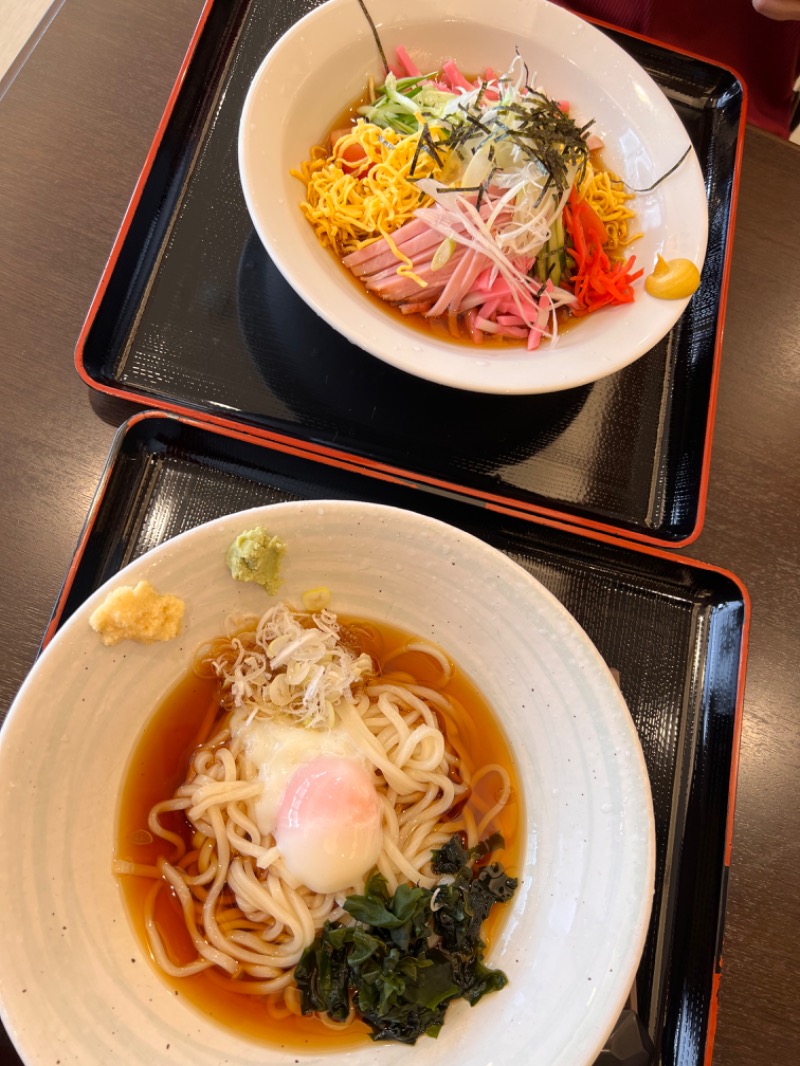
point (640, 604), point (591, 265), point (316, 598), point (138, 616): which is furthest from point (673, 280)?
point (138, 616)

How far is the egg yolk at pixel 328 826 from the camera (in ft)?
4.50

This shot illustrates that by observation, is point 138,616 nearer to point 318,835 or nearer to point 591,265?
point 318,835

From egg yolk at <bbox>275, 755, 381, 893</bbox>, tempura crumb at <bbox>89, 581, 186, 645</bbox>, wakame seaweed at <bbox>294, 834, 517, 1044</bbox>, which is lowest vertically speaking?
wakame seaweed at <bbox>294, 834, 517, 1044</bbox>

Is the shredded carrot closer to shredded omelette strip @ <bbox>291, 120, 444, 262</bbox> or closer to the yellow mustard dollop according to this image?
the yellow mustard dollop

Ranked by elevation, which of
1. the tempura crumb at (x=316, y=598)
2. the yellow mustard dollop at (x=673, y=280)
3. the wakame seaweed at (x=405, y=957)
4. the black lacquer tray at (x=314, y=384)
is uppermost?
the yellow mustard dollop at (x=673, y=280)

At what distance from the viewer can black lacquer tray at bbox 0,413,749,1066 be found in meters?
1.51

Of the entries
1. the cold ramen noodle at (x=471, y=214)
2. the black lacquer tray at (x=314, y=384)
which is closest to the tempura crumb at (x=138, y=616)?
the black lacquer tray at (x=314, y=384)

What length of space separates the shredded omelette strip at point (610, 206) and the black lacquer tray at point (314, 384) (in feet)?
1.03

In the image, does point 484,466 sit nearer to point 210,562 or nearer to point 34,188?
point 210,562

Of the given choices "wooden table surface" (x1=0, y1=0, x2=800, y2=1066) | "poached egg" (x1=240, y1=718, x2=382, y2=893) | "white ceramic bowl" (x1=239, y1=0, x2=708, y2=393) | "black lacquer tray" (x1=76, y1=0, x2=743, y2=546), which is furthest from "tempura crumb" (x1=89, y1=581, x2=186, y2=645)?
"white ceramic bowl" (x1=239, y1=0, x2=708, y2=393)

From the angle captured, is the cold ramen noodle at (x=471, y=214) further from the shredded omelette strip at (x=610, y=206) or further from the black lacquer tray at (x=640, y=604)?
the black lacquer tray at (x=640, y=604)

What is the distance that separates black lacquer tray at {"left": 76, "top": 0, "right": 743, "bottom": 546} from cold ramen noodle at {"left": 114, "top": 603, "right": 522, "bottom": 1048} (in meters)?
0.52

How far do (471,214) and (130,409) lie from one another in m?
0.98

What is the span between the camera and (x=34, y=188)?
6.05 ft
